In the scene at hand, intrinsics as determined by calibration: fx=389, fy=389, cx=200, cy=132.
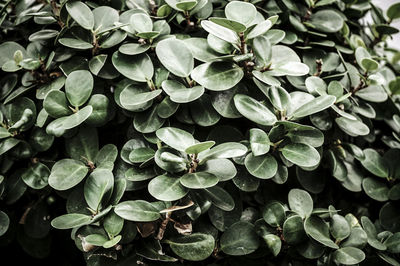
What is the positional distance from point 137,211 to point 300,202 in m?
0.37

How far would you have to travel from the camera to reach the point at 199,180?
0.74m

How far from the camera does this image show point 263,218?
2.81 ft

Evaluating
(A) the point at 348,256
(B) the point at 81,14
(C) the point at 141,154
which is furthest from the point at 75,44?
(A) the point at 348,256

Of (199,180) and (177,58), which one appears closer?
(199,180)

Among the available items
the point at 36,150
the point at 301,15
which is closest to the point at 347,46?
the point at 301,15

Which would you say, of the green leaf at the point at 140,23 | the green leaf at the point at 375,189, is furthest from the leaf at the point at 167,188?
the green leaf at the point at 375,189

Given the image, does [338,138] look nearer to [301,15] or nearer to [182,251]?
[301,15]

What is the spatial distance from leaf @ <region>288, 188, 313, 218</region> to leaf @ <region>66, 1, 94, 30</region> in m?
0.60

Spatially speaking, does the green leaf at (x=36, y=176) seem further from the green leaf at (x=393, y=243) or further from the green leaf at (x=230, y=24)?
the green leaf at (x=393, y=243)

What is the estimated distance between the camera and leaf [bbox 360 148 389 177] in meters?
1.00

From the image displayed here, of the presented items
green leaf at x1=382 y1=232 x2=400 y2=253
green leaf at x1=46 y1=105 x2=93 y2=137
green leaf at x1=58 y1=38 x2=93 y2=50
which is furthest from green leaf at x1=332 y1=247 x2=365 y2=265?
green leaf at x1=58 y1=38 x2=93 y2=50

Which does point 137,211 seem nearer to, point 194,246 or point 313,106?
point 194,246

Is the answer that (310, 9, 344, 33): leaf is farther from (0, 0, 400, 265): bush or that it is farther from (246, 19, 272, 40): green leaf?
(246, 19, 272, 40): green leaf

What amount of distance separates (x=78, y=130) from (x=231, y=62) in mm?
377
